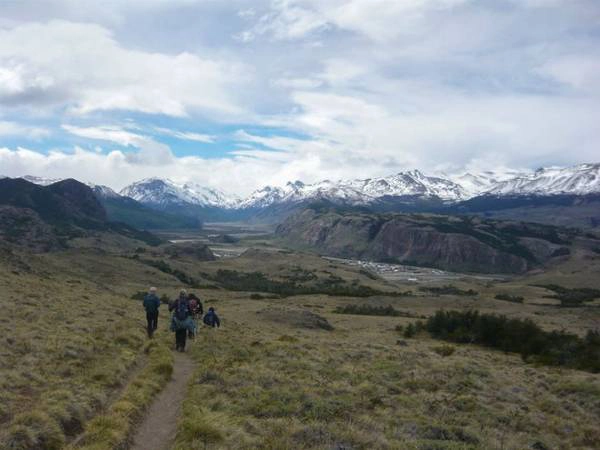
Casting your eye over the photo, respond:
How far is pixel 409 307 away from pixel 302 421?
82.7 m

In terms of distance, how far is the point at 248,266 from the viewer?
623 ft

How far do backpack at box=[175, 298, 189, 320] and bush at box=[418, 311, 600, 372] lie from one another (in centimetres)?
2788

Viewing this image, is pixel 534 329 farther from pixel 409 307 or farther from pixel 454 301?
pixel 454 301

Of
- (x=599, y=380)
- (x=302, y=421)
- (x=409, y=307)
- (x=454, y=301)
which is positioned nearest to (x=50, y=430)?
(x=302, y=421)

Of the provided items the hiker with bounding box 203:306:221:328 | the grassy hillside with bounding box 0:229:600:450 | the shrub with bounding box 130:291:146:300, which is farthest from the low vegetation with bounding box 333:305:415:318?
the hiker with bounding box 203:306:221:328

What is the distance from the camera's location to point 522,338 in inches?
1919

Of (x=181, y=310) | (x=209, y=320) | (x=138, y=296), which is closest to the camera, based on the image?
(x=181, y=310)

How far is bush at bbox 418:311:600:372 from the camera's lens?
133 ft

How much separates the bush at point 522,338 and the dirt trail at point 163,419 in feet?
102

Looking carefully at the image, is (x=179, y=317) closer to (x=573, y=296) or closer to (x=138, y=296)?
Result: (x=138, y=296)

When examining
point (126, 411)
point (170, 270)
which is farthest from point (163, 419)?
point (170, 270)

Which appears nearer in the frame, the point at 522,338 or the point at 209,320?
the point at 209,320

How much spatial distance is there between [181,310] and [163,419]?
12.2 m

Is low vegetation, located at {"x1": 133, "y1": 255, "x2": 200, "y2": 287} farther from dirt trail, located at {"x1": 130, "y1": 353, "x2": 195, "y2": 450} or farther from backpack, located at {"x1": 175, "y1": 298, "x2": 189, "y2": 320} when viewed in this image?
dirt trail, located at {"x1": 130, "y1": 353, "x2": 195, "y2": 450}
